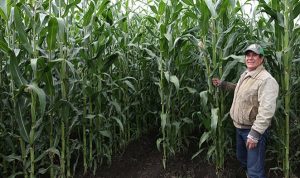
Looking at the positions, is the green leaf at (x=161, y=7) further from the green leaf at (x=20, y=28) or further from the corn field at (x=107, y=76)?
the green leaf at (x=20, y=28)

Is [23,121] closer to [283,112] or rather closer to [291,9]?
[283,112]

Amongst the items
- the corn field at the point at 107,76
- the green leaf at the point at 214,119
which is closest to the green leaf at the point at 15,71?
the corn field at the point at 107,76

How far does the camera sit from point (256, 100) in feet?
11.8

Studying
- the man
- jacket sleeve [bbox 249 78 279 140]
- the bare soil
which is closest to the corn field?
the bare soil

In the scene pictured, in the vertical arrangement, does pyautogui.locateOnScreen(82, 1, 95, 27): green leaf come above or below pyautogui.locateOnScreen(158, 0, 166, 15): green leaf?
below

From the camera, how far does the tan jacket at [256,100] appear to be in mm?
3406

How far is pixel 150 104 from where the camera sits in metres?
5.60

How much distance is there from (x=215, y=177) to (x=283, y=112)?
1.21 m

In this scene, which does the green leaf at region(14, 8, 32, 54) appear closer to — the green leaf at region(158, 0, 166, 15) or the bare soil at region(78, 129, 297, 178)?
the green leaf at region(158, 0, 166, 15)

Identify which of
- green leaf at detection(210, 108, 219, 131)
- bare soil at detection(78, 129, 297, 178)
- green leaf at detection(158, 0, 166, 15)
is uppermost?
green leaf at detection(158, 0, 166, 15)

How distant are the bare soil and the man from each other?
752mm

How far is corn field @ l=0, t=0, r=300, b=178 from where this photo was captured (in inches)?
141

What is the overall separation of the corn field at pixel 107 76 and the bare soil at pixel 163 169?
146 millimetres

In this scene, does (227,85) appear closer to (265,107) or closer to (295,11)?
(265,107)
